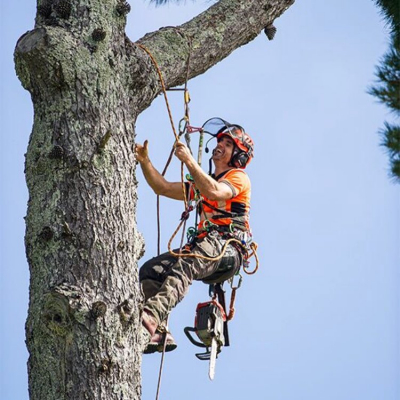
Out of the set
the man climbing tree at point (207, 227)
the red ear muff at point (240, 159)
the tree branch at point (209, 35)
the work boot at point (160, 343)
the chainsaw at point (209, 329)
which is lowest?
the work boot at point (160, 343)

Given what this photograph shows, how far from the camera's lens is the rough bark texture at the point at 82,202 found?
3.84m

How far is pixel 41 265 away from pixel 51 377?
0.48 metres

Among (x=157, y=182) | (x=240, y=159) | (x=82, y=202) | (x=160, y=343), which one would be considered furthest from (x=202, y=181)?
(x=82, y=202)

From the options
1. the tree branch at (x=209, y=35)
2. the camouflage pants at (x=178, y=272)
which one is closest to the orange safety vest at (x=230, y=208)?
the camouflage pants at (x=178, y=272)

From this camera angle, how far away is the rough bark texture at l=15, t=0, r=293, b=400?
3.84 m

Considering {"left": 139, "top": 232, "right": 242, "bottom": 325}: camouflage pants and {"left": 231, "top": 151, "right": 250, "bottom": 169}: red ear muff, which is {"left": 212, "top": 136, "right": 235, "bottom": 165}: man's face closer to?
{"left": 231, "top": 151, "right": 250, "bottom": 169}: red ear muff

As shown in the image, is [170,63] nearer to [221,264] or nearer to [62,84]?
[62,84]

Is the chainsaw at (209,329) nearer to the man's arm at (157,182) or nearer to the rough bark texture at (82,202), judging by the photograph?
the man's arm at (157,182)

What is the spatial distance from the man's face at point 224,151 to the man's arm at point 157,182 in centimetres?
33

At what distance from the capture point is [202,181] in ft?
18.2

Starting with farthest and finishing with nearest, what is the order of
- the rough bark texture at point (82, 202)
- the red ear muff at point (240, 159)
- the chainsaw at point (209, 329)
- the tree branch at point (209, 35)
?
the red ear muff at point (240, 159) < the chainsaw at point (209, 329) < the tree branch at point (209, 35) < the rough bark texture at point (82, 202)

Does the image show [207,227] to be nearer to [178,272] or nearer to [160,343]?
[178,272]

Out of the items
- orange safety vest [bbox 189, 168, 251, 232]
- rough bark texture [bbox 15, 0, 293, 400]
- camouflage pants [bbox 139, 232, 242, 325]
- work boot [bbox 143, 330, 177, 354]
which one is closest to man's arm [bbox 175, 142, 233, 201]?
orange safety vest [bbox 189, 168, 251, 232]

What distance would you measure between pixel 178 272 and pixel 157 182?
88 centimetres
